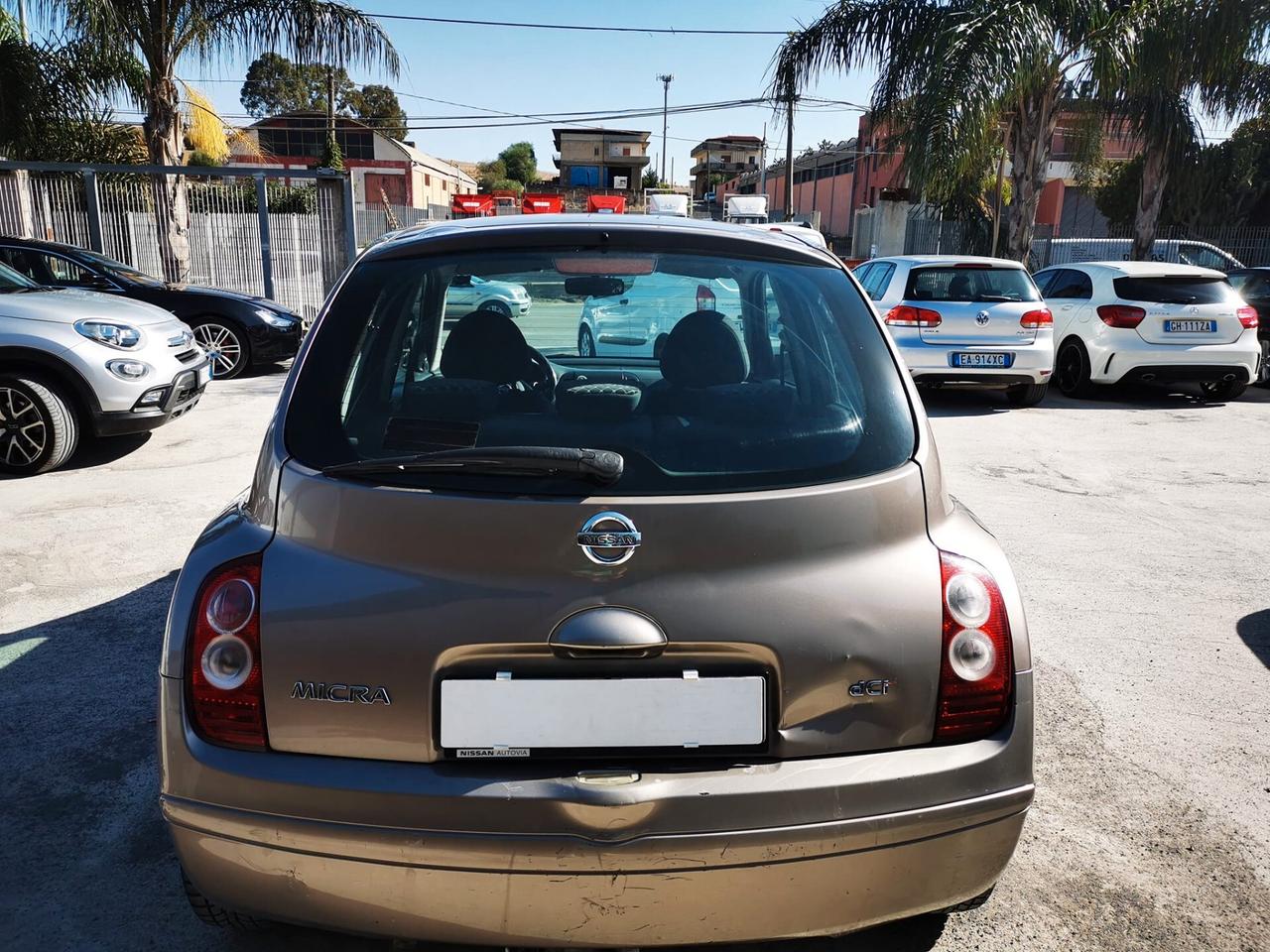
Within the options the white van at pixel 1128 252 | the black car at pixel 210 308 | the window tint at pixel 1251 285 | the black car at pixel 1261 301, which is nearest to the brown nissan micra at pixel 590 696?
the black car at pixel 210 308

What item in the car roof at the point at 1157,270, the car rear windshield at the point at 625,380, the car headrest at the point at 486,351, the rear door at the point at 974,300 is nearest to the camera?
the car rear windshield at the point at 625,380

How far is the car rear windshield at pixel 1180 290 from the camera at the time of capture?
10.3 metres

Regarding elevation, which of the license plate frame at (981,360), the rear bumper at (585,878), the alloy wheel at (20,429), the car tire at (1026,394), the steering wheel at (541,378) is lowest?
the car tire at (1026,394)

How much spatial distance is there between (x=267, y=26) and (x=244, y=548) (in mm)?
15402

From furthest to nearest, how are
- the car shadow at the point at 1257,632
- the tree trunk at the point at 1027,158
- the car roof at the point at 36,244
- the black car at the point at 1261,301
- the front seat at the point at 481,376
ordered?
the tree trunk at the point at 1027,158 → the black car at the point at 1261,301 → the car roof at the point at 36,244 → the car shadow at the point at 1257,632 → the front seat at the point at 481,376

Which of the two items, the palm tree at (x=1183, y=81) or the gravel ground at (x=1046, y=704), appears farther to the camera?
the palm tree at (x=1183, y=81)

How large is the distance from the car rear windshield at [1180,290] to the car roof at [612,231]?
938 centimetres

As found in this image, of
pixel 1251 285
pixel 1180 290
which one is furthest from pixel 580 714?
pixel 1251 285

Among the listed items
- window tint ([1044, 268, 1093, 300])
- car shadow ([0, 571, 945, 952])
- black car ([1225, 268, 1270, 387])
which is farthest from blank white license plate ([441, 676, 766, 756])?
black car ([1225, 268, 1270, 387])

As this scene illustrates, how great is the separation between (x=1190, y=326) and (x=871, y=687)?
10.1 meters

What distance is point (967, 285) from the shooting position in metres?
10.1

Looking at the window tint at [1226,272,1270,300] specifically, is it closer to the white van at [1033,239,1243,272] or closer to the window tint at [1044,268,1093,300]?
the window tint at [1044,268,1093,300]

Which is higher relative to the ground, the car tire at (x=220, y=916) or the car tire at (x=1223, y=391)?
the car tire at (x=220, y=916)

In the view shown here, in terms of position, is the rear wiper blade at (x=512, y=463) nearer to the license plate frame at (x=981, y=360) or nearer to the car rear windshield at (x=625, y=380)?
the car rear windshield at (x=625, y=380)
